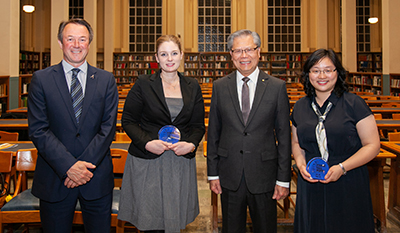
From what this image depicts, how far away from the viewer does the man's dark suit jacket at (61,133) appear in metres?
1.92

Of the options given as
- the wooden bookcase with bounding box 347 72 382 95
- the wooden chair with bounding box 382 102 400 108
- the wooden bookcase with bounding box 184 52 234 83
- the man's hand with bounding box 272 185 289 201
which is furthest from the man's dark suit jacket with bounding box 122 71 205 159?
the wooden bookcase with bounding box 184 52 234 83

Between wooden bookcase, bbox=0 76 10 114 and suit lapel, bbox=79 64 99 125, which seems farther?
wooden bookcase, bbox=0 76 10 114

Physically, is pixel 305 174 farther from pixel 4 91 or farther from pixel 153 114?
pixel 4 91

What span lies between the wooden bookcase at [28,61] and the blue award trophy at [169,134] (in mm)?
15228

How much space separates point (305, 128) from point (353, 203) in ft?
1.67

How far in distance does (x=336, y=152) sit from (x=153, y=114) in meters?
1.13

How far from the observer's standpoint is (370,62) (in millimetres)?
16609

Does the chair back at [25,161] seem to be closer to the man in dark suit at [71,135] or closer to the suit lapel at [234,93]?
the man in dark suit at [71,135]

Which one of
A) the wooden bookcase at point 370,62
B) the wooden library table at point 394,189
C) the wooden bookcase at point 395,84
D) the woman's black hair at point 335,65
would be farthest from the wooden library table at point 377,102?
the wooden bookcase at point 370,62

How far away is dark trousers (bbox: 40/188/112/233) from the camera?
1958 mm

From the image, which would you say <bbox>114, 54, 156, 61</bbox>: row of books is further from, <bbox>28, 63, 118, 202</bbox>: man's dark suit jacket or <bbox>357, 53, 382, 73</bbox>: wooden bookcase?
<bbox>28, 63, 118, 202</bbox>: man's dark suit jacket

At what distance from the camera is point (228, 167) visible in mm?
2168

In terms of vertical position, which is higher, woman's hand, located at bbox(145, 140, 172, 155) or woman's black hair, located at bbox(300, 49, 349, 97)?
woman's black hair, located at bbox(300, 49, 349, 97)

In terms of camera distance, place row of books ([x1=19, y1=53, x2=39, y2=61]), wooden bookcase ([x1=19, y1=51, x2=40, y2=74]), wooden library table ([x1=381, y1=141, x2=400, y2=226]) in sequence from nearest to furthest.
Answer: wooden library table ([x1=381, y1=141, x2=400, y2=226]), row of books ([x1=19, y1=53, x2=39, y2=61]), wooden bookcase ([x1=19, y1=51, x2=40, y2=74])
